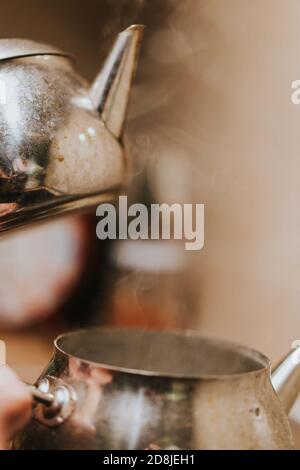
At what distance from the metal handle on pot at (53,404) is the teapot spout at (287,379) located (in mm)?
221

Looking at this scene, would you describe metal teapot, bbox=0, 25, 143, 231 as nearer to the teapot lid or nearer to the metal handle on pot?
the teapot lid

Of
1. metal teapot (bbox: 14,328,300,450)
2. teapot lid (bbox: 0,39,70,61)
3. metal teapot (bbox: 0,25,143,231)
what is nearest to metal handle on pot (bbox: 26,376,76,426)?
metal teapot (bbox: 14,328,300,450)

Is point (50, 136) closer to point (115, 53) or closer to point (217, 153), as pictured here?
point (115, 53)

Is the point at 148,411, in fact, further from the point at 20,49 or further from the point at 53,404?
the point at 20,49

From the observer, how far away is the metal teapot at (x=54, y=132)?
46 centimetres

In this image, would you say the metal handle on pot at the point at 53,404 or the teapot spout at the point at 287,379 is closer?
the metal handle on pot at the point at 53,404

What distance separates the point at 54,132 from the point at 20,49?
0.27ft

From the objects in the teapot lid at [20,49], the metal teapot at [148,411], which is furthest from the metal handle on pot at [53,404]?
the teapot lid at [20,49]

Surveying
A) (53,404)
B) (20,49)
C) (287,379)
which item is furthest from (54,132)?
(287,379)

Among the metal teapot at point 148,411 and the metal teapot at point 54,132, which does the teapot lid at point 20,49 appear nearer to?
the metal teapot at point 54,132

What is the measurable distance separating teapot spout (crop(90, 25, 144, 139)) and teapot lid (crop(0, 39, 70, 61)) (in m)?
0.06

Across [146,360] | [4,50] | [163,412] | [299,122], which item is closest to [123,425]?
[163,412]

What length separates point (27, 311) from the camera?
159 cm

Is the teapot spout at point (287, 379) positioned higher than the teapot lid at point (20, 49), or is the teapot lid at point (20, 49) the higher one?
the teapot lid at point (20, 49)
